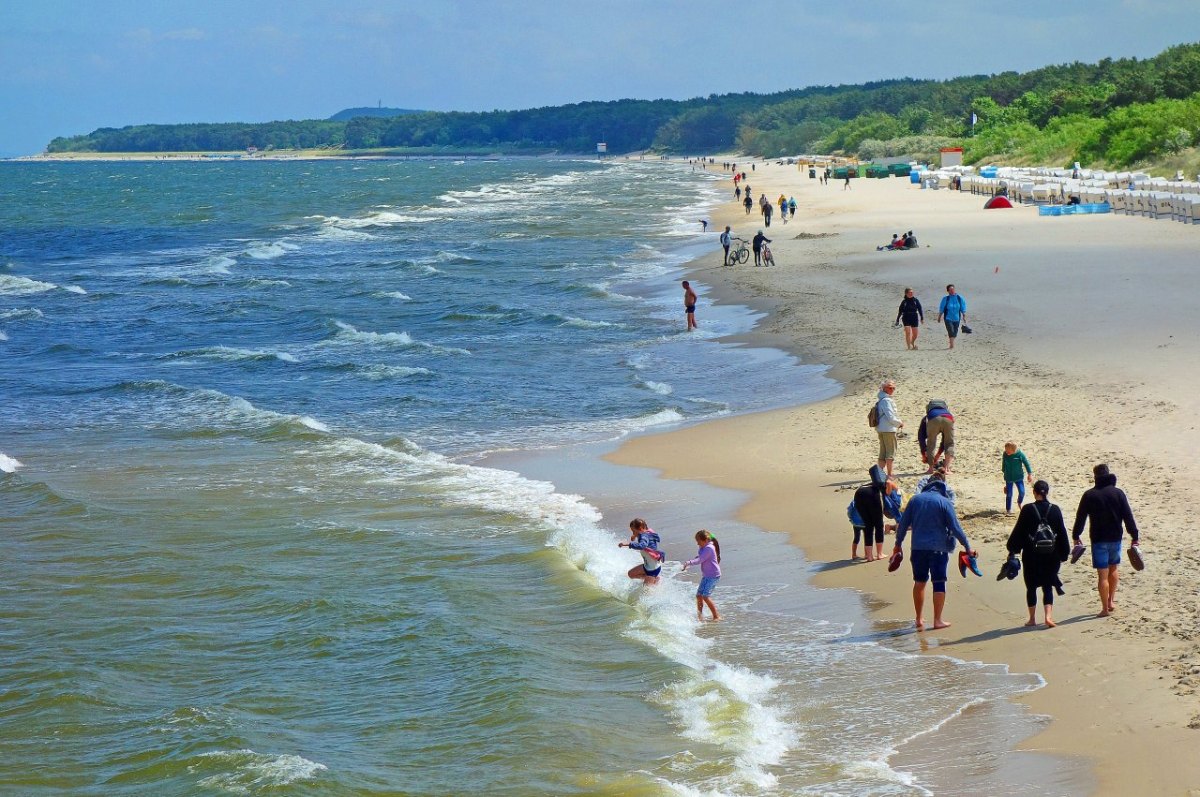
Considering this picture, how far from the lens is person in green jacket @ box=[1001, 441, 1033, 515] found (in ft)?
46.4

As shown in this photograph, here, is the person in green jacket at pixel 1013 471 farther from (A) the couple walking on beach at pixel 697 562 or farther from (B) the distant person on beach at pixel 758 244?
(B) the distant person on beach at pixel 758 244

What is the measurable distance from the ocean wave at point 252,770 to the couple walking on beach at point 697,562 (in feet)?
14.2

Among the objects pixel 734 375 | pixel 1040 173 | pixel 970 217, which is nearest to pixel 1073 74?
pixel 1040 173

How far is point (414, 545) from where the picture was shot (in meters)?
16.2

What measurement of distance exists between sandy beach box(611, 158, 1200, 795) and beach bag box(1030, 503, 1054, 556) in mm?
781

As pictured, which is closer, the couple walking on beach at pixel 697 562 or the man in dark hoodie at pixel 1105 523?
the man in dark hoodie at pixel 1105 523

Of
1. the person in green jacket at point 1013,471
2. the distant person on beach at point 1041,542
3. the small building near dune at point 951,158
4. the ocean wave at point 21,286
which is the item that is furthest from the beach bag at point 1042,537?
the small building near dune at point 951,158

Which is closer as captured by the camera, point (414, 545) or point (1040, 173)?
point (414, 545)

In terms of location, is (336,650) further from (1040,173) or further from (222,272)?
(1040,173)

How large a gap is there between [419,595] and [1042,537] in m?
6.52

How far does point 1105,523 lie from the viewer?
1146cm

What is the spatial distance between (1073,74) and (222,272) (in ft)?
386

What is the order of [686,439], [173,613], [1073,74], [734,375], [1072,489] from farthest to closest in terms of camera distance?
[1073,74]
[734,375]
[686,439]
[1072,489]
[173,613]

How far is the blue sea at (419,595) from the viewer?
34.0ft
